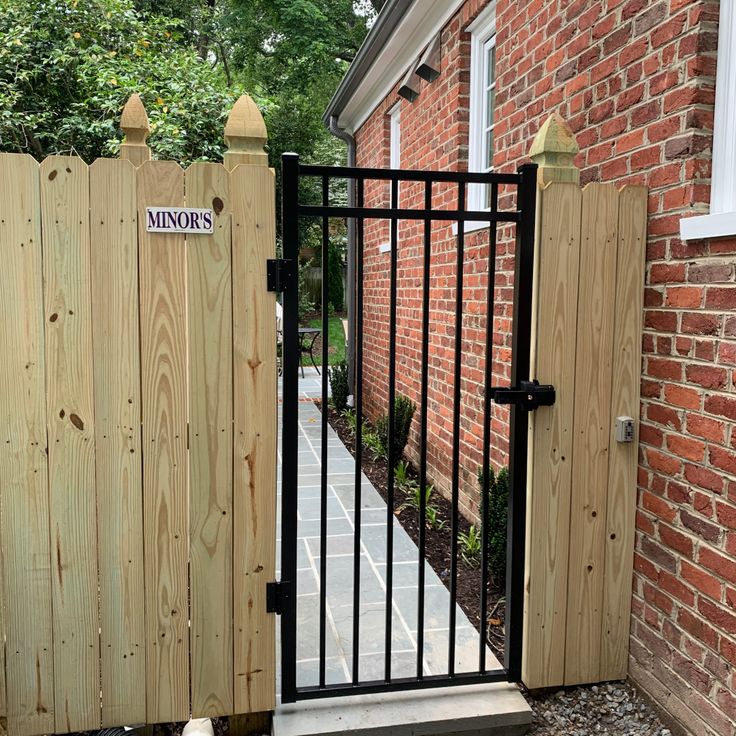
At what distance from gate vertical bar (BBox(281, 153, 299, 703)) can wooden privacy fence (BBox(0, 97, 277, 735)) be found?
8cm

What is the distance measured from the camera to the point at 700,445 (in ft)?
7.59

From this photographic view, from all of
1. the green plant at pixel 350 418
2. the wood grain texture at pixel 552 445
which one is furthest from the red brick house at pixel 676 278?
the green plant at pixel 350 418

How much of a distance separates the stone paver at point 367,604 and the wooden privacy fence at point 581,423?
477 millimetres

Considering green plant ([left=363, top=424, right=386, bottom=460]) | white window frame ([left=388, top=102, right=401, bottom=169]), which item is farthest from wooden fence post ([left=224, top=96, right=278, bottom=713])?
white window frame ([left=388, top=102, right=401, bottom=169])

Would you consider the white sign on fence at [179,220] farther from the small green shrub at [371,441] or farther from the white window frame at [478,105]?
the small green shrub at [371,441]

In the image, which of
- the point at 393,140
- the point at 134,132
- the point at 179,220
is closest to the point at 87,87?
the point at 393,140

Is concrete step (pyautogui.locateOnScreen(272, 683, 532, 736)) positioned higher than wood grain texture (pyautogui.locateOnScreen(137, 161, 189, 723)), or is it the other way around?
wood grain texture (pyautogui.locateOnScreen(137, 161, 189, 723))

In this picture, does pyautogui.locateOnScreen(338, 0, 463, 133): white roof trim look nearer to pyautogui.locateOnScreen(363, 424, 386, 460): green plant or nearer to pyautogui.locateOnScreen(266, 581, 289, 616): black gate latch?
→ pyautogui.locateOnScreen(363, 424, 386, 460): green plant

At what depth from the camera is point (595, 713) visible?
8.58 ft

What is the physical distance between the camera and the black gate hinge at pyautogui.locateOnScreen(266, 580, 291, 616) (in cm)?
239

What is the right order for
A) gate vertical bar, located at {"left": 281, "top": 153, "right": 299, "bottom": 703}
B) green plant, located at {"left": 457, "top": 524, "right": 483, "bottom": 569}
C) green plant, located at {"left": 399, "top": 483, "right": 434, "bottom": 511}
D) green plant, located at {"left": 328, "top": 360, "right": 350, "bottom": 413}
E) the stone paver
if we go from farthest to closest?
green plant, located at {"left": 328, "top": 360, "right": 350, "bottom": 413}
green plant, located at {"left": 399, "top": 483, "right": 434, "bottom": 511}
green plant, located at {"left": 457, "top": 524, "right": 483, "bottom": 569}
the stone paver
gate vertical bar, located at {"left": 281, "top": 153, "right": 299, "bottom": 703}

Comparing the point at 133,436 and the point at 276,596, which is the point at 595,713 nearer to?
the point at 276,596

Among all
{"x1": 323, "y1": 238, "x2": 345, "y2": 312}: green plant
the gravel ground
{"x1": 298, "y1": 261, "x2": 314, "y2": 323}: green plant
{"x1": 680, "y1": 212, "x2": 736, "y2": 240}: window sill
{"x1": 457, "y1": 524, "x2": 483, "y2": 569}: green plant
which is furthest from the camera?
{"x1": 323, "y1": 238, "x2": 345, "y2": 312}: green plant

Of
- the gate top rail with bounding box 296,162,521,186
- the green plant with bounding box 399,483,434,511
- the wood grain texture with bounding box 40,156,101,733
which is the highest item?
the gate top rail with bounding box 296,162,521,186
